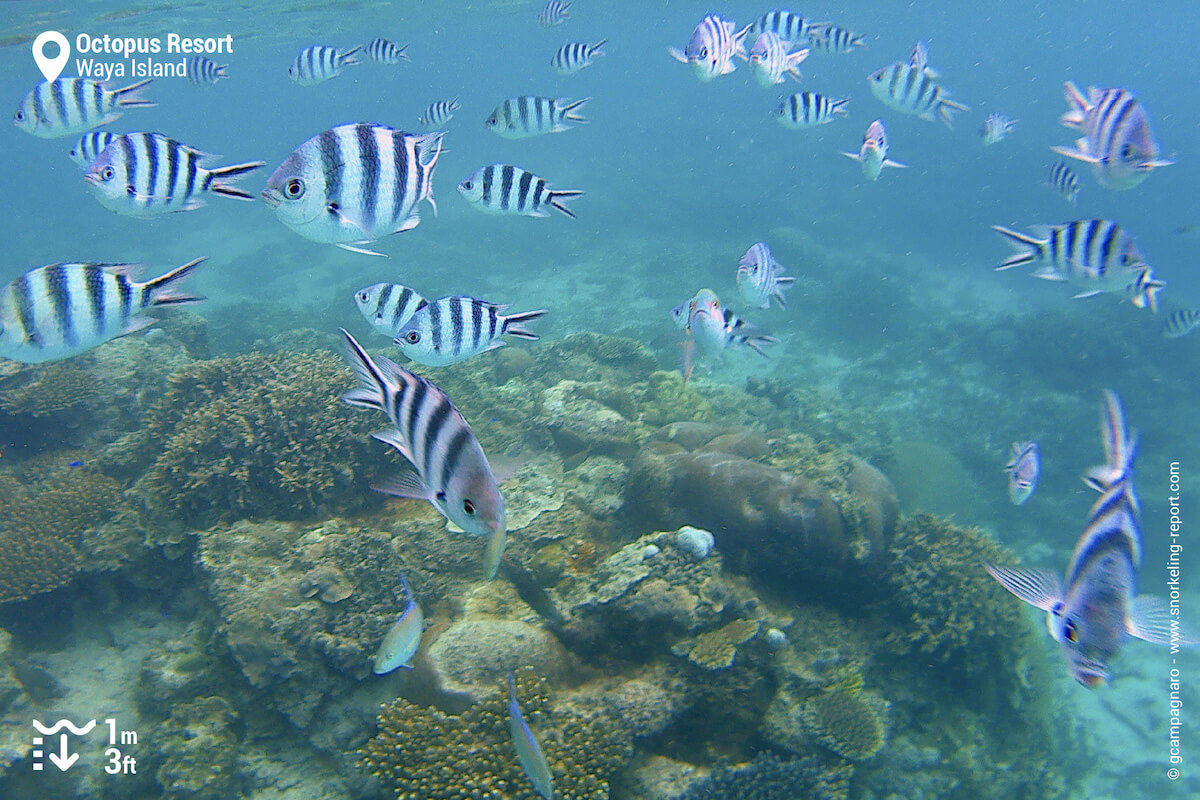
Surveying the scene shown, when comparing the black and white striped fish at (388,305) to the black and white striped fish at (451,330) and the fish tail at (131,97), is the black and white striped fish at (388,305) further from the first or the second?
the fish tail at (131,97)

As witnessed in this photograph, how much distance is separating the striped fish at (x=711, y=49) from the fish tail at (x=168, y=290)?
4502 mm

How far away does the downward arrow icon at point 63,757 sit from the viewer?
4.62m

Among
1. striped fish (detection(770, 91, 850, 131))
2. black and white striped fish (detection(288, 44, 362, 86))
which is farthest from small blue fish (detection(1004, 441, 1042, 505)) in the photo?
black and white striped fish (detection(288, 44, 362, 86))

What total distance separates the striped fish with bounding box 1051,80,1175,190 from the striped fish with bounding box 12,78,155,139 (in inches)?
295

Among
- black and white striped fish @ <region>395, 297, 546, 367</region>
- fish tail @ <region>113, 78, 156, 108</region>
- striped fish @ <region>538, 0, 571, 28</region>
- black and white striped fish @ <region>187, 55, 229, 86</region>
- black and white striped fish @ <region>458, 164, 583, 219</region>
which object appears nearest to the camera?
black and white striped fish @ <region>395, 297, 546, 367</region>

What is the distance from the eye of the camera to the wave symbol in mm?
4711

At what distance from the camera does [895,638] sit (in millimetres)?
6199

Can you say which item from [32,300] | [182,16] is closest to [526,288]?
[32,300]

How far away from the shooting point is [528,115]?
550 cm

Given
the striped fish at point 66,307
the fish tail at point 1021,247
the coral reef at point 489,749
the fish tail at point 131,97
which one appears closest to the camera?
the striped fish at point 66,307

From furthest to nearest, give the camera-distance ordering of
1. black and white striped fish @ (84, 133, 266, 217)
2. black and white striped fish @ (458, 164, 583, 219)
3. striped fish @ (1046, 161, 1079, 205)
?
striped fish @ (1046, 161, 1079, 205), black and white striped fish @ (458, 164, 583, 219), black and white striped fish @ (84, 133, 266, 217)

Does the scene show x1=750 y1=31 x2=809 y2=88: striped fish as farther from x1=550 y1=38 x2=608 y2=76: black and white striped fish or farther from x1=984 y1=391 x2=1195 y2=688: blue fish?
x1=984 y1=391 x2=1195 y2=688: blue fish

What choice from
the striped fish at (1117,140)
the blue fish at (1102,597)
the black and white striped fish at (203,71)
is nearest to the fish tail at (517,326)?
the blue fish at (1102,597)

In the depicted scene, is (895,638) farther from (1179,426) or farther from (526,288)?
(526,288)
